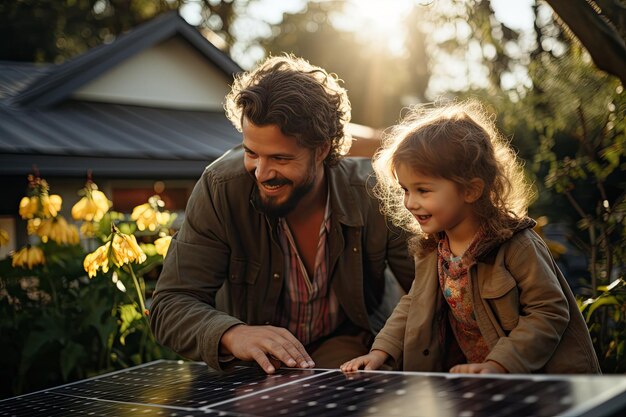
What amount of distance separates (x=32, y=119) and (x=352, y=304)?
28.1 feet

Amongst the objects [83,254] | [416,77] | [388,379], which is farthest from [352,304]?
[416,77]

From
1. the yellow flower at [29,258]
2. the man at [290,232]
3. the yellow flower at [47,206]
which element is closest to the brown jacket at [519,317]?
the man at [290,232]

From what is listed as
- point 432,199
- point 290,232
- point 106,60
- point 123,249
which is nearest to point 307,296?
point 290,232

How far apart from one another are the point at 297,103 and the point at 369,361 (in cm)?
130

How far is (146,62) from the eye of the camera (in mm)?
13883

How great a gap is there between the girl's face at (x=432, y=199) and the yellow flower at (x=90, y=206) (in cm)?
286

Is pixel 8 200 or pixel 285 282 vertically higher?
pixel 8 200

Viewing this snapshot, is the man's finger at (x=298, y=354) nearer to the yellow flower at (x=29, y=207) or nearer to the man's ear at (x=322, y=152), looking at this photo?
the man's ear at (x=322, y=152)

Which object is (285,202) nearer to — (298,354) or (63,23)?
(298,354)

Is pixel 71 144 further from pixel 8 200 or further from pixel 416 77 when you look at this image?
pixel 416 77

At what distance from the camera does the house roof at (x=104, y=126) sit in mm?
10133

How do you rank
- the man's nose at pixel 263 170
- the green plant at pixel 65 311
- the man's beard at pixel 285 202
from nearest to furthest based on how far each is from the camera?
1. the man's nose at pixel 263 170
2. the man's beard at pixel 285 202
3. the green plant at pixel 65 311

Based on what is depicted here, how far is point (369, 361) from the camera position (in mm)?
3111

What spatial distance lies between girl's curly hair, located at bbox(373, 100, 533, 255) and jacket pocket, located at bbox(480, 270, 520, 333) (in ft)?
0.50
